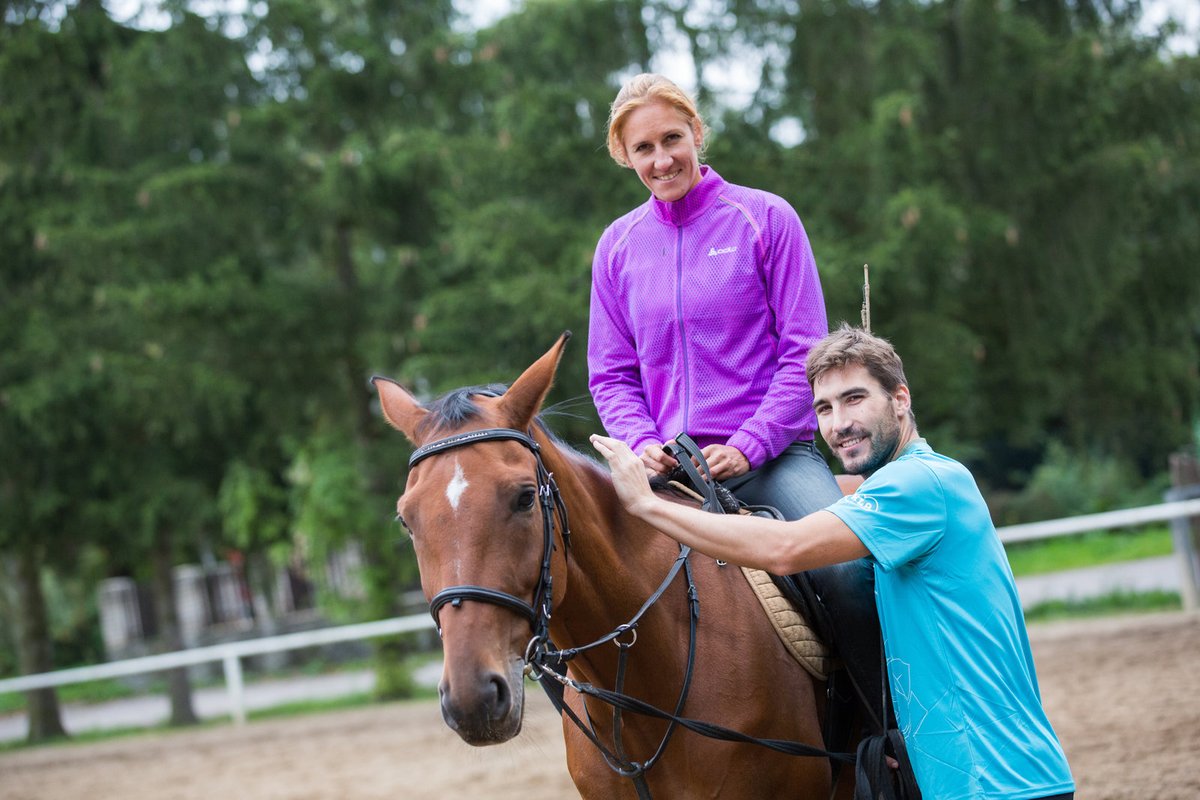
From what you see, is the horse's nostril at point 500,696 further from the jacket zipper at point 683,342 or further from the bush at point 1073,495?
the bush at point 1073,495

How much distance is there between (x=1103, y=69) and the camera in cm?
1380

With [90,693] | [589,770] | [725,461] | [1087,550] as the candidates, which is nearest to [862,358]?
[725,461]

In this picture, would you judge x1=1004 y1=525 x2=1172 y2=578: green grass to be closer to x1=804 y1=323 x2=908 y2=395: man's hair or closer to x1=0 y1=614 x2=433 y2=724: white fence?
x1=0 y1=614 x2=433 y2=724: white fence

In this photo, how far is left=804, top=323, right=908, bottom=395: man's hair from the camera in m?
2.82

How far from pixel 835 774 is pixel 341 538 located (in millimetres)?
12024

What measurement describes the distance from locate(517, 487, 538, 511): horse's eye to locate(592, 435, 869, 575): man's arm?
0.30 meters

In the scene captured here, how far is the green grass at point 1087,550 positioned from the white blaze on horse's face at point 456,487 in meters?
16.4

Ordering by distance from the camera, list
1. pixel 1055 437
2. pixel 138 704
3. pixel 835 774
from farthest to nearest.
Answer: pixel 1055 437, pixel 138 704, pixel 835 774

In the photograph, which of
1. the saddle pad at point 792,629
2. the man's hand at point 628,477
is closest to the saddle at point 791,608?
the saddle pad at point 792,629

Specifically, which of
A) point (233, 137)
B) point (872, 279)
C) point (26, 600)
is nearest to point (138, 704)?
point (26, 600)

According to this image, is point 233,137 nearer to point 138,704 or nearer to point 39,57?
point 39,57

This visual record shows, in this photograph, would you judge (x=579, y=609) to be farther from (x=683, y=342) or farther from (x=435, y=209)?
(x=435, y=209)

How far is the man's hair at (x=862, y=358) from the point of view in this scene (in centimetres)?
282

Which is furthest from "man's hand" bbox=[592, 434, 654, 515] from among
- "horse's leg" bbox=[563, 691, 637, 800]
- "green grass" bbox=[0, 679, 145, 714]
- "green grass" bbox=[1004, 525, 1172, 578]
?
"green grass" bbox=[0, 679, 145, 714]
